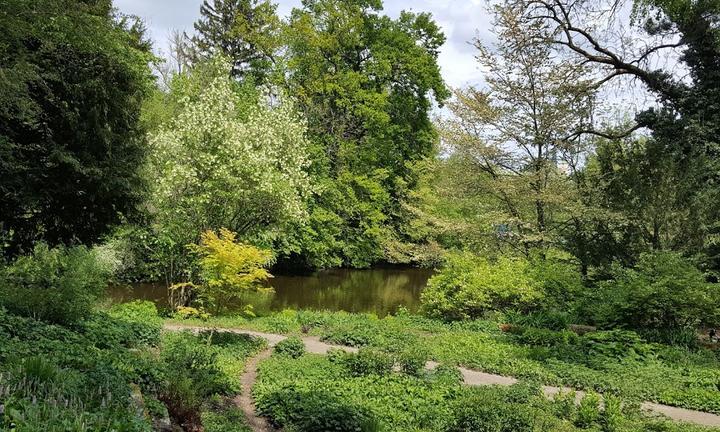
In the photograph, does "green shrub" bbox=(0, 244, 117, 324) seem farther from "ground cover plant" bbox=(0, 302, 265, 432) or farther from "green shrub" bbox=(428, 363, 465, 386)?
"green shrub" bbox=(428, 363, 465, 386)

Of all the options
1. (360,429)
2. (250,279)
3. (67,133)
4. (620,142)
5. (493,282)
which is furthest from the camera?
(620,142)

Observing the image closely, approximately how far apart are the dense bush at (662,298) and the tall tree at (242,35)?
22605mm

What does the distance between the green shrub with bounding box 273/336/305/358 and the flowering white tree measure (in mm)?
7091

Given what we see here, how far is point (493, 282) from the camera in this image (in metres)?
16.9

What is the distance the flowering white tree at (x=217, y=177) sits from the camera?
57.8 feet

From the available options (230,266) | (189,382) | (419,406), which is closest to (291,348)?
(230,266)

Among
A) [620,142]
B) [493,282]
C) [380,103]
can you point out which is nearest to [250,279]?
[493,282]

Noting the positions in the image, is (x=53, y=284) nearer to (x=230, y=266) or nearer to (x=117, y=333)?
(x=117, y=333)

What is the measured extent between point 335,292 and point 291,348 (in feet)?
48.5

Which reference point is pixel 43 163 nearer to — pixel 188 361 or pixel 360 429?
pixel 188 361

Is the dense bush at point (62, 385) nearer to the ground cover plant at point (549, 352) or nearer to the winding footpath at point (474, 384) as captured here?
the winding footpath at point (474, 384)

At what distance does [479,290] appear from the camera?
16.8m

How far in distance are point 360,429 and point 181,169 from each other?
42.5 ft

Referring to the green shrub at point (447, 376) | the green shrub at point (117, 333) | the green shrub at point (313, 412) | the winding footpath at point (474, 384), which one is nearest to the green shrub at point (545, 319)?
the winding footpath at point (474, 384)
